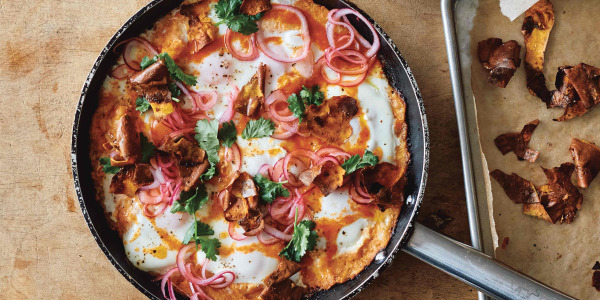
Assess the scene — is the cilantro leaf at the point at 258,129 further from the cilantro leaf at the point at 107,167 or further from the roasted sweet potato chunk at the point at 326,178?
the cilantro leaf at the point at 107,167

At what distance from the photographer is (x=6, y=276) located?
386cm

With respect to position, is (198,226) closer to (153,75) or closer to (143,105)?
(143,105)

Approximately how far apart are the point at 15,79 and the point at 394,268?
3.13 m

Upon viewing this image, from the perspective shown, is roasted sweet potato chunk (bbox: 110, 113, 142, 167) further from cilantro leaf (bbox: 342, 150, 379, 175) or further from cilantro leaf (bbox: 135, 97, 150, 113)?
cilantro leaf (bbox: 342, 150, 379, 175)

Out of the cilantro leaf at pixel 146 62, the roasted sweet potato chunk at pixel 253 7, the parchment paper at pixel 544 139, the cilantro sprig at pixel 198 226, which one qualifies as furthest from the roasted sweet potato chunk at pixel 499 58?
the cilantro leaf at pixel 146 62

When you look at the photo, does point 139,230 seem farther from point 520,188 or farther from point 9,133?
point 520,188

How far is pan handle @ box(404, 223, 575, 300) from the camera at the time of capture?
3.16 metres

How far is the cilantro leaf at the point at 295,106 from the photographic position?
136 inches

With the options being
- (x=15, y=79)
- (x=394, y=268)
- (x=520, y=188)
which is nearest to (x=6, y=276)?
(x=15, y=79)

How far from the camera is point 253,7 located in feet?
11.4

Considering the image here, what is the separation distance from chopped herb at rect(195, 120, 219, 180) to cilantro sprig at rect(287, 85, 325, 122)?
20.6 inches

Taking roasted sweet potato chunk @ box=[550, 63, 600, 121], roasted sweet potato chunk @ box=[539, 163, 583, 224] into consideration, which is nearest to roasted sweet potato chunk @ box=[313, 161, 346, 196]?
roasted sweet potato chunk @ box=[539, 163, 583, 224]

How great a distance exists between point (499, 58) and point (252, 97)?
1766 mm

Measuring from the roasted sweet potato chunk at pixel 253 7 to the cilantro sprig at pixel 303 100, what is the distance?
59cm
